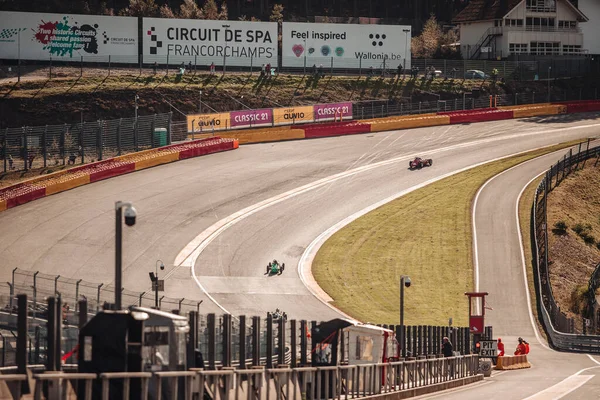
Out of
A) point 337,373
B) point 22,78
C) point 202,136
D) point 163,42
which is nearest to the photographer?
point 337,373

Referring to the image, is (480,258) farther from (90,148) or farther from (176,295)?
(90,148)

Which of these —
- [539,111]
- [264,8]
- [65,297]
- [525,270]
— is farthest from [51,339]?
[264,8]

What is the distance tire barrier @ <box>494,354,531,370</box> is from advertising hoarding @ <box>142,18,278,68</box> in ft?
208

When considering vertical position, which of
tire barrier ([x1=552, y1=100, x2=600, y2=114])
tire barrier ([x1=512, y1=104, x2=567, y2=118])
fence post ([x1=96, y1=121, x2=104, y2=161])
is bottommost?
fence post ([x1=96, y1=121, x2=104, y2=161])

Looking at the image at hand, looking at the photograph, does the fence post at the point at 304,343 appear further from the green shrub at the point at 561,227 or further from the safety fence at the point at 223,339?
the green shrub at the point at 561,227

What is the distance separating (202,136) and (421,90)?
88.5ft

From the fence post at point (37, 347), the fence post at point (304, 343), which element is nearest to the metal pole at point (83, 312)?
the fence post at point (37, 347)

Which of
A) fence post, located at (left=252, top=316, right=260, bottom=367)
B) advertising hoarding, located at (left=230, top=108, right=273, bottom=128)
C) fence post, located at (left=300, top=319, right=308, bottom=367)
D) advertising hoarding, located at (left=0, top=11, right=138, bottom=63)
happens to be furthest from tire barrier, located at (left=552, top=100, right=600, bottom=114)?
fence post, located at (left=252, top=316, right=260, bottom=367)

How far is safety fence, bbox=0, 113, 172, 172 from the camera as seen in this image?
2904 inches

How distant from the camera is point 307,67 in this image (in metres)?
109

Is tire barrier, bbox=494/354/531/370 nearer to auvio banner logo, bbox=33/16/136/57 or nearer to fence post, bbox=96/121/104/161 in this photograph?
fence post, bbox=96/121/104/161

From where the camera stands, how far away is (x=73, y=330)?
2292 centimetres

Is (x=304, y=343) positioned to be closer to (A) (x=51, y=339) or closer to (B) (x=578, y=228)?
(A) (x=51, y=339)

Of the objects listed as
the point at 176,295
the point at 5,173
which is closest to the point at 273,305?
the point at 176,295
